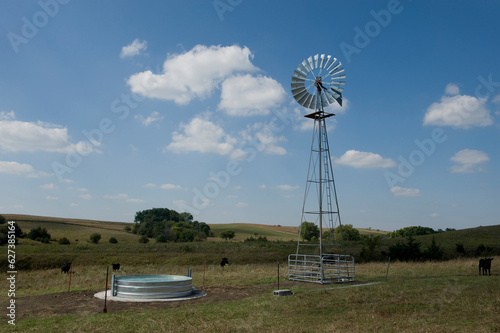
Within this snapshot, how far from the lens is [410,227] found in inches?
5231

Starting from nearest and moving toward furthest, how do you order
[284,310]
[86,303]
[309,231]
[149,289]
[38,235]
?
[284,310]
[86,303]
[149,289]
[38,235]
[309,231]

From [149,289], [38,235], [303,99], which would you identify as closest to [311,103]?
[303,99]

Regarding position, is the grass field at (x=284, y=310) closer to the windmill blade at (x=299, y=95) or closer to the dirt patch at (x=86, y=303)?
the dirt patch at (x=86, y=303)

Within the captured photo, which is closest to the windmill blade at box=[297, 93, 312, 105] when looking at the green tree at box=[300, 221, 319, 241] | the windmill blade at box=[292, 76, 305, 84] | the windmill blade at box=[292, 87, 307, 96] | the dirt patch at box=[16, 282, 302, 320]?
the windmill blade at box=[292, 87, 307, 96]

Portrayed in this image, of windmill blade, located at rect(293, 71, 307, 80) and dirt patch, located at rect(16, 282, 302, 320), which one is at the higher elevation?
windmill blade, located at rect(293, 71, 307, 80)

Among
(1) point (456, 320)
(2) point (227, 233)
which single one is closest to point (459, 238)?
(2) point (227, 233)

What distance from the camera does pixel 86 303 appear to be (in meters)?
15.9

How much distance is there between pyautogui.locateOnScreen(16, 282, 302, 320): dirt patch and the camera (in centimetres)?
1441

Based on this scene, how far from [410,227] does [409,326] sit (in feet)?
432

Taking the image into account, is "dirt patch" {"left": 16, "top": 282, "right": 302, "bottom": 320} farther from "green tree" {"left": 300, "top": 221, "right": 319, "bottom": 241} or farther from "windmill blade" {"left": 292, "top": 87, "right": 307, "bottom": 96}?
"green tree" {"left": 300, "top": 221, "right": 319, "bottom": 241}

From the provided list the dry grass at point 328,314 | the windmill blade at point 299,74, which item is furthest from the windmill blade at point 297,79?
the dry grass at point 328,314

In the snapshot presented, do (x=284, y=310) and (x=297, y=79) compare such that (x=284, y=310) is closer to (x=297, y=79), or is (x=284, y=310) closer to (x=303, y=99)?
(x=303, y=99)

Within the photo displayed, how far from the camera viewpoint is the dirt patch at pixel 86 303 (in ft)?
47.3

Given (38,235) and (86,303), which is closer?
(86,303)
